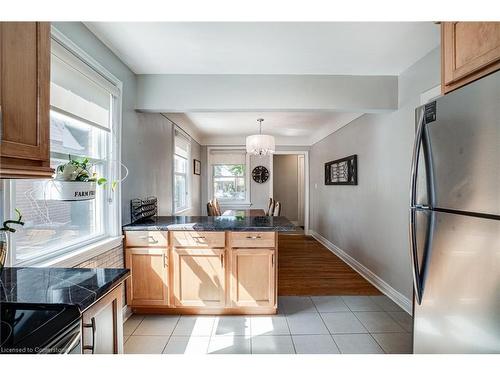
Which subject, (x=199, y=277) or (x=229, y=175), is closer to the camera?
(x=199, y=277)

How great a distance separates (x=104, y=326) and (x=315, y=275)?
3.04 metres

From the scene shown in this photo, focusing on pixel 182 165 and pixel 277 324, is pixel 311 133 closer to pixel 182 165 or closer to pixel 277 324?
pixel 182 165

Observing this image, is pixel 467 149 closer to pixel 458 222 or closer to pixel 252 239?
Answer: pixel 458 222

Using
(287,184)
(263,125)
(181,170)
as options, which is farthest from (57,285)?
(287,184)

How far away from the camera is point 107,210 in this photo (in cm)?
228

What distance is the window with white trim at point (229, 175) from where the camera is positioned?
6.44 m

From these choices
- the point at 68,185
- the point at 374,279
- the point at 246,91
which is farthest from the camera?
the point at 374,279

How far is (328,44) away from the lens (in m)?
2.12

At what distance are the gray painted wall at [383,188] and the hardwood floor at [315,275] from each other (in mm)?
254

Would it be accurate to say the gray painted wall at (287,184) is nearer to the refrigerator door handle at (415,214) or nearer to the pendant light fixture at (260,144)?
the pendant light fixture at (260,144)

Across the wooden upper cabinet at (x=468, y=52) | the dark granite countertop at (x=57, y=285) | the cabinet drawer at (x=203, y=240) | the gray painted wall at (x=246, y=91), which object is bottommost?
the cabinet drawer at (x=203, y=240)

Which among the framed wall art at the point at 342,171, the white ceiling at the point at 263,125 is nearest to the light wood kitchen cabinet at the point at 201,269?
the white ceiling at the point at 263,125

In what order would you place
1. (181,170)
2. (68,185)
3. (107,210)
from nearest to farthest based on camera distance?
(68,185) → (107,210) → (181,170)
